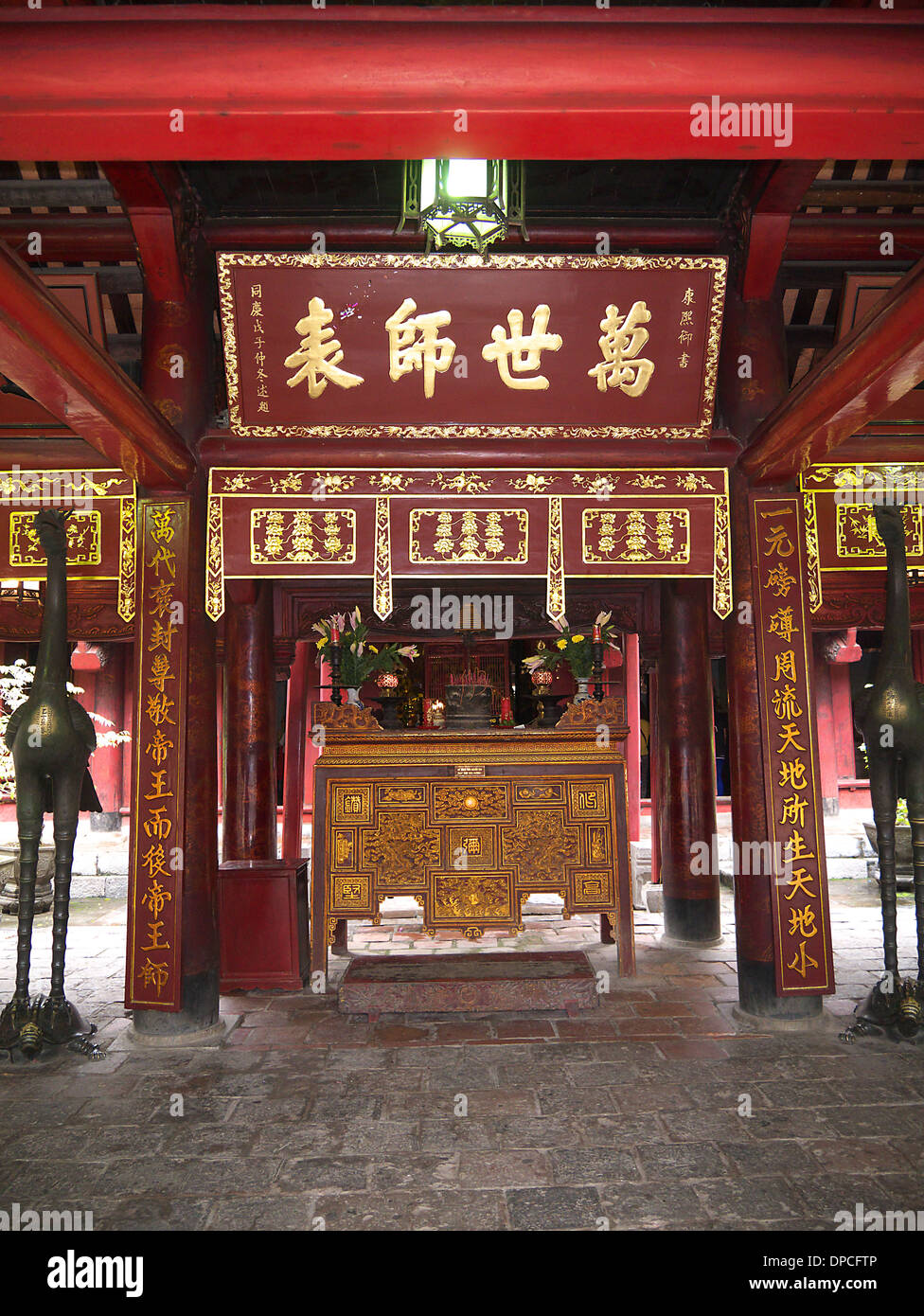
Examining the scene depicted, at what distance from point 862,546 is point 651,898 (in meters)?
4.55

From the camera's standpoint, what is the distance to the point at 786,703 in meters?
4.72

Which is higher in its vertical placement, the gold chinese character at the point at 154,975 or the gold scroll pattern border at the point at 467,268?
the gold scroll pattern border at the point at 467,268

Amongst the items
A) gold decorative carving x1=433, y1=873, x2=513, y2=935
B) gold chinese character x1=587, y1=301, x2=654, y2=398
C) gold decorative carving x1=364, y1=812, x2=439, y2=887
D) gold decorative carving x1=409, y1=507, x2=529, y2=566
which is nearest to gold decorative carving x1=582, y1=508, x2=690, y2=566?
gold decorative carving x1=409, y1=507, x2=529, y2=566

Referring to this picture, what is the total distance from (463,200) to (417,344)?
4.64 feet

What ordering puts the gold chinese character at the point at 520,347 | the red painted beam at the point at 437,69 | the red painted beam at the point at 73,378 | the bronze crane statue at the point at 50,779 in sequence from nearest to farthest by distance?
the red painted beam at the point at 437,69, the red painted beam at the point at 73,378, the bronze crane statue at the point at 50,779, the gold chinese character at the point at 520,347

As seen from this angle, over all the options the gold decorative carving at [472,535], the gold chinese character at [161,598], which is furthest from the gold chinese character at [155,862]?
the gold decorative carving at [472,535]

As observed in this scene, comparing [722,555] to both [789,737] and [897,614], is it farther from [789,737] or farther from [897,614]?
[789,737]

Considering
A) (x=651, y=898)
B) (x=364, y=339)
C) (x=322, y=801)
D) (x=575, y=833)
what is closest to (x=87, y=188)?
(x=364, y=339)

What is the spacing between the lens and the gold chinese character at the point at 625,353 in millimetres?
4742

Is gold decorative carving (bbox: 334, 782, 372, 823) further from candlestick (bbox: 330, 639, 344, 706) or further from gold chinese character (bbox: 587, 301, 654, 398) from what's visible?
gold chinese character (bbox: 587, 301, 654, 398)

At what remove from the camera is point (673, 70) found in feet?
7.41

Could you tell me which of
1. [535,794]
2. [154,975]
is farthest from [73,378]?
[535,794]

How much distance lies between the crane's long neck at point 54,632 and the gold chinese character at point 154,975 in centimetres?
164

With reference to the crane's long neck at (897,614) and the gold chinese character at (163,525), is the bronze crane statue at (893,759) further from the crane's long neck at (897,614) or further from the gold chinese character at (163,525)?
the gold chinese character at (163,525)
